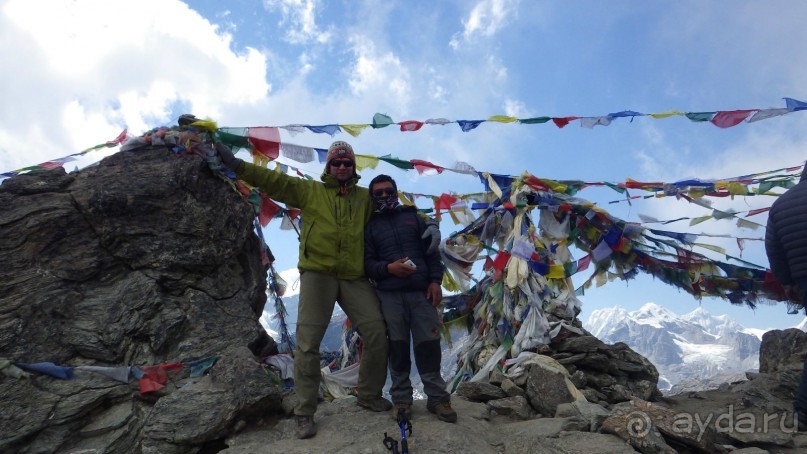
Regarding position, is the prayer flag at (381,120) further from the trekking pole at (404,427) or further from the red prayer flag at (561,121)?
the trekking pole at (404,427)

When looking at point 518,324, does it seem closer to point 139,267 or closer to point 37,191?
point 139,267

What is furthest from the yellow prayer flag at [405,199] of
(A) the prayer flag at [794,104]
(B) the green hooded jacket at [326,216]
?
(A) the prayer flag at [794,104]

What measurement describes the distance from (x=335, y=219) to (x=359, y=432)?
2.08 m

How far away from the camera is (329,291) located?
4.96 m

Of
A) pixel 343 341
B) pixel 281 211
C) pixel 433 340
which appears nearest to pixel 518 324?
pixel 433 340

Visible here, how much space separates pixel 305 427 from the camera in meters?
4.50

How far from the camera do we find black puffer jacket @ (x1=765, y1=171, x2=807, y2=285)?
499cm

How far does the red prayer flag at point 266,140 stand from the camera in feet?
22.8

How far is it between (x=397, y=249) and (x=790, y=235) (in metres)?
4.07

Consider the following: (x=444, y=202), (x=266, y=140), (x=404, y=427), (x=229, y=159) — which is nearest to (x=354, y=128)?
(x=266, y=140)

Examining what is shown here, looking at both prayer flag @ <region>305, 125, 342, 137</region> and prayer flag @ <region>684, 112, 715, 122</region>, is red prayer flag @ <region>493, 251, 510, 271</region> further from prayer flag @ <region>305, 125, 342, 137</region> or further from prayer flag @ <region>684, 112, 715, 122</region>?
prayer flag @ <region>684, 112, 715, 122</region>

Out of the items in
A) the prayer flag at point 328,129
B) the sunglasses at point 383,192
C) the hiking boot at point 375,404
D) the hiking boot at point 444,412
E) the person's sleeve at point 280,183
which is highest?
the prayer flag at point 328,129

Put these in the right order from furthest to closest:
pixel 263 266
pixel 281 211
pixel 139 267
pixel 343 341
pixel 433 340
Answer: pixel 343 341
pixel 281 211
pixel 263 266
pixel 139 267
pixel 433 340

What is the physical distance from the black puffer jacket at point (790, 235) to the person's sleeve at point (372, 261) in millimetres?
4165
